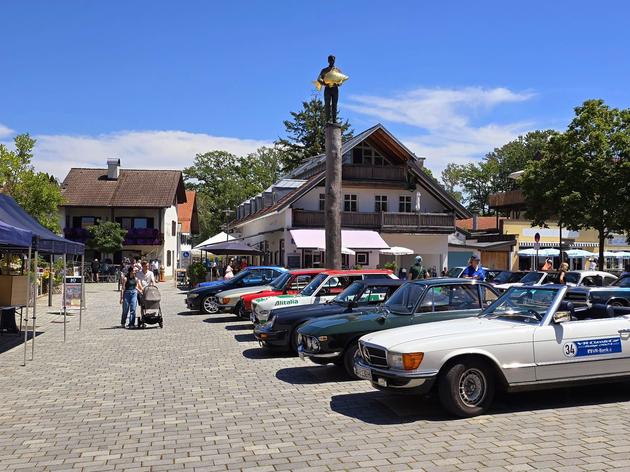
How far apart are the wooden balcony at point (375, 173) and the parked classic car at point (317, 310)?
87.5ft

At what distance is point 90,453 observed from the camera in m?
6.14

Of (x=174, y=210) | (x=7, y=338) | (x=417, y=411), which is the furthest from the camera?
(x=174, y=210)

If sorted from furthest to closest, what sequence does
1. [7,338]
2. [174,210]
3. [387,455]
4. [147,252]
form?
1. [174,210]
2. [147,252]
3. [7,338]
4. [387,455]

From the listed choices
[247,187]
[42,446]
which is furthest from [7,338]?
[247,187]

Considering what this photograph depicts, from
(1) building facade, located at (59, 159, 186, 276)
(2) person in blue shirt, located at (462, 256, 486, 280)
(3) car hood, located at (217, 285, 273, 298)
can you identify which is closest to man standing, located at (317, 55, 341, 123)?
(3) car hood, located at (217, 285, 273, 298)

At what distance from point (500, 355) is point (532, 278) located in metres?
16.1

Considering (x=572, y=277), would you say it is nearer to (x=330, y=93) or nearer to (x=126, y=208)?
(x=330, y=93)

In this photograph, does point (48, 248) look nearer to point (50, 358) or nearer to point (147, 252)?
point (50, 358)

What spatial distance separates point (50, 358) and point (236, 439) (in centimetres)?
709

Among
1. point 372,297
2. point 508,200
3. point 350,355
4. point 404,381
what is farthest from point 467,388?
point 508,200

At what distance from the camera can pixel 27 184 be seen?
28.7 meters

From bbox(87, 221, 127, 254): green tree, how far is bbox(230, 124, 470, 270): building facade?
1333 cm

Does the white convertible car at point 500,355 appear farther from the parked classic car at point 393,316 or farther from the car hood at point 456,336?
the parked classic car at point 393,316

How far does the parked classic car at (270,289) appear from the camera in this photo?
1580 cm
